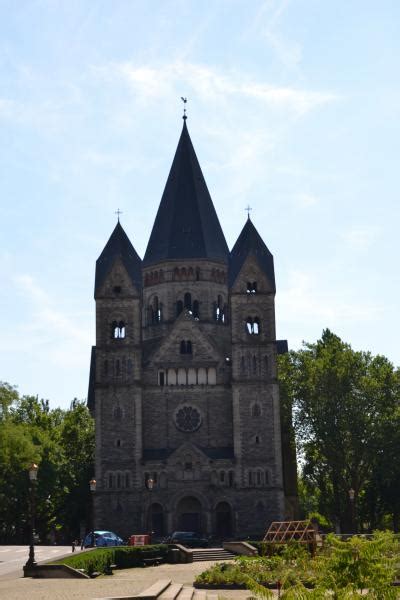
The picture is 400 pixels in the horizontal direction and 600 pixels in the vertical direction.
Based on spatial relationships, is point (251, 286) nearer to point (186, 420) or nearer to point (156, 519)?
point (186, 420)

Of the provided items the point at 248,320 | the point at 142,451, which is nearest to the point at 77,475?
the point at 142,451

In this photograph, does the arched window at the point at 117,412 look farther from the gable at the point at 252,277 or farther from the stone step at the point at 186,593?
the stone step at the point at 186,593

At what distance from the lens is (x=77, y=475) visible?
8262 cm

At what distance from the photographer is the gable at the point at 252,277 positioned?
233 ft

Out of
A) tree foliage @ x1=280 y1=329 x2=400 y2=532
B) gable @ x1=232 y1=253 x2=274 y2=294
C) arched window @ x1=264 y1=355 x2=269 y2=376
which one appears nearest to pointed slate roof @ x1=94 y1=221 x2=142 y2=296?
gable @ x1=232 y1=253 x2=274 y2=294

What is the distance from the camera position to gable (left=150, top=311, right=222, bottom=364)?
6975 cm

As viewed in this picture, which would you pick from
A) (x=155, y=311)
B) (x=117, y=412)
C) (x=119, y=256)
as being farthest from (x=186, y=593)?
(x=155, y=311)

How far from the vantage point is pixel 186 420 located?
6869cm

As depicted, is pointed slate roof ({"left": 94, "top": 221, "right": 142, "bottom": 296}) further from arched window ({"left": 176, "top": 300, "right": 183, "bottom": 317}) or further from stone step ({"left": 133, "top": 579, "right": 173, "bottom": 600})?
stone step ({"left": 133, "top": 579, "right": 173, "bottom": 600})

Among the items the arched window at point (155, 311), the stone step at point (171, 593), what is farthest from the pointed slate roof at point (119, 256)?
the stone step at point (171, 593)

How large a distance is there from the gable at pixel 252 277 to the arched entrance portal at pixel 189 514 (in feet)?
51.8

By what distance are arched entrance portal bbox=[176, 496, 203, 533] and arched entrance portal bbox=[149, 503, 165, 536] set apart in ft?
3.88

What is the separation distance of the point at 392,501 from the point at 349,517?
361 centimetres

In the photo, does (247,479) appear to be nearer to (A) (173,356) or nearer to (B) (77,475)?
(A) (173,356)
